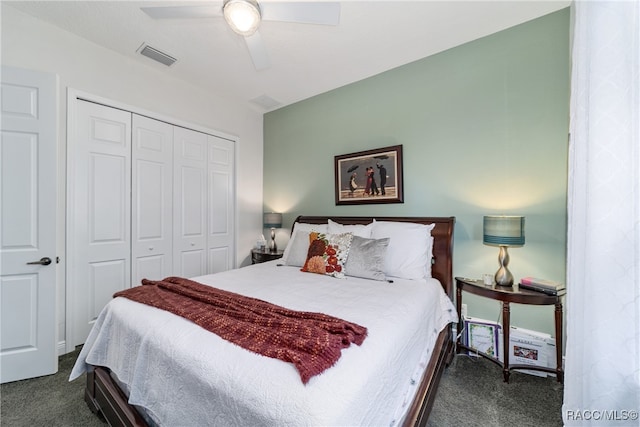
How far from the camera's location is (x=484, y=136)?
7.77 ft

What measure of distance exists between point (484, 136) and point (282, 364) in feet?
8.25

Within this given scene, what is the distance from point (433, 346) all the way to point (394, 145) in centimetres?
201

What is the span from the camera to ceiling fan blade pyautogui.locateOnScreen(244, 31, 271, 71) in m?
1.96

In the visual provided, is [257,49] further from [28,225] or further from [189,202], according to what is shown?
[28,225]

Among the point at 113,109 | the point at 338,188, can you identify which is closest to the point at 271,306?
the point at 338,188

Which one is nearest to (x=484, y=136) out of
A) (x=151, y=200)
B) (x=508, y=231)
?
(x=508, y=231)

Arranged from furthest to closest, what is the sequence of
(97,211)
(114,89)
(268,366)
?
(114,89), (97,211), (268,366)

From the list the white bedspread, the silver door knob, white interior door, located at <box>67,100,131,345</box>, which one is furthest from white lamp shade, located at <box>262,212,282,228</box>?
the silver door knob

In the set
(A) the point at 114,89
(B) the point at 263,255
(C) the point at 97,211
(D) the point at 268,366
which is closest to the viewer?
(D) the point at 268,366

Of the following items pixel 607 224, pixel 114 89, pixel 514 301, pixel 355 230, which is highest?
pixel 114 89

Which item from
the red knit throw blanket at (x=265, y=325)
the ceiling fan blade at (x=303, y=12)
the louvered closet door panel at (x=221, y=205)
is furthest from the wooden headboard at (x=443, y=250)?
the louvered closet door panel at (x=221, y=205)

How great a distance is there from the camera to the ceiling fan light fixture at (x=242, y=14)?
168 cm

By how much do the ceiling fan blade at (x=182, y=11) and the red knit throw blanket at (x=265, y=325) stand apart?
1.85m

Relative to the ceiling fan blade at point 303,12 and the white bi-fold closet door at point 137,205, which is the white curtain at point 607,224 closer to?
the ceiling fan blade at point 303,12
